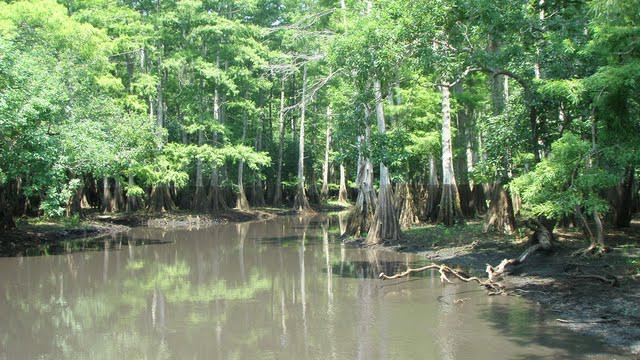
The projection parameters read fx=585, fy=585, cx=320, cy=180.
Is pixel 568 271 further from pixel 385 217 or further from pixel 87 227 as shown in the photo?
pixel 87 227

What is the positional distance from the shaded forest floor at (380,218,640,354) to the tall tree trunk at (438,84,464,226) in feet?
3.49

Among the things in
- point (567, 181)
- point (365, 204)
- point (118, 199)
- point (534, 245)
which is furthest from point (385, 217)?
point (118, 199)

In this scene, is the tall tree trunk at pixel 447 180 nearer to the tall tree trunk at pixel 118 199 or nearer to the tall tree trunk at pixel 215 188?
the tall tree trunk at pixel 215 188

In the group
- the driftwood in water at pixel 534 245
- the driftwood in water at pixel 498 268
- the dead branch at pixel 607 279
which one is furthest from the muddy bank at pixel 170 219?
the dead branch at pixel 607 279

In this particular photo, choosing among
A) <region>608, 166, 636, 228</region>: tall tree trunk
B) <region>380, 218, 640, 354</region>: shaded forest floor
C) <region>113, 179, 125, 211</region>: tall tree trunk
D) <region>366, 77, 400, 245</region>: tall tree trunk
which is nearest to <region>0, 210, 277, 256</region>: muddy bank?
<region>113, 179, 125, 211</region>: tall tree trunk

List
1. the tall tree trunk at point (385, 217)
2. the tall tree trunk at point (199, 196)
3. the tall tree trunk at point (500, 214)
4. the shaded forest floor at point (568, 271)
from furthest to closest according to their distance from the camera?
the tall tree trunk at point (199, 196) < the tall tree trunk at point (385, 217) < the tall tree trunk at point (500, 214) < the shaded forest floor at point (568, 271)

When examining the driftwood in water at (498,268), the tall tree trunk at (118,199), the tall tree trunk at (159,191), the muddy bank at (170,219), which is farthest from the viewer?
the tall tree trunk at (118,199)

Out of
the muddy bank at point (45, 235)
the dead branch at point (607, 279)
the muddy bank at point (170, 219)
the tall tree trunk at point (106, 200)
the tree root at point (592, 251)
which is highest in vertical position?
the tall tree trunk at point (106, 200)

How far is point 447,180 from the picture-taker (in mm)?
17703

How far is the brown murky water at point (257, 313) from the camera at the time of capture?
707cm

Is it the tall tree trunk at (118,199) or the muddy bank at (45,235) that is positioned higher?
the tall tree trunk at (118,199)

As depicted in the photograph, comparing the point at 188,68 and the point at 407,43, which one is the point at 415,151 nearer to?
the point at 407,43

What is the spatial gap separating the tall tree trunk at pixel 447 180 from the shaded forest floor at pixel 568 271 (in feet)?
3.49

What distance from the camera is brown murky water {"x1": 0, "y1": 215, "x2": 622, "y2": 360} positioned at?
23.2ft
